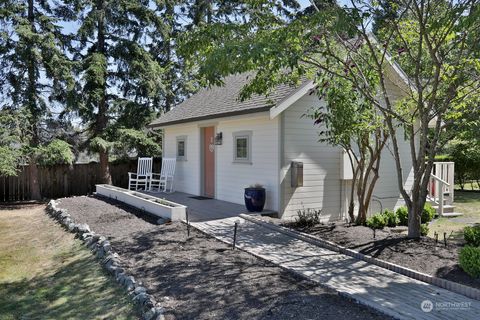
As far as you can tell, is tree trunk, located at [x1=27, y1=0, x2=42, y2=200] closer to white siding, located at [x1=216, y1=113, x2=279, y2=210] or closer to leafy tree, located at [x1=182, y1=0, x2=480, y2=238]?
white siding, located at [x1=216, y1=113, x2=279, y2=210]

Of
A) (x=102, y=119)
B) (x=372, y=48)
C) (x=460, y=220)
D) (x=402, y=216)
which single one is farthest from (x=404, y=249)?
(x=102, y=119)

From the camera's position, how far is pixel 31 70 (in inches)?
517

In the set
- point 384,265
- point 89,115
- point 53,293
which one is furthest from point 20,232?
point 384,265

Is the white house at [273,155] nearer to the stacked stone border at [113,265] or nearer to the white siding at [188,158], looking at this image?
the white siding at [188,158]

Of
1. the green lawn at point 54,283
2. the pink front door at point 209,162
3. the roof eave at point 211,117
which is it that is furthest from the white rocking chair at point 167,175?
the green lawn at point 54,283

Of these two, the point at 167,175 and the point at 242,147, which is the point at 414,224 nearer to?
the point at 242,147

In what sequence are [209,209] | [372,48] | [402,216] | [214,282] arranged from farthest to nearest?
[209,209], [402,216], [372,48], [214,282]

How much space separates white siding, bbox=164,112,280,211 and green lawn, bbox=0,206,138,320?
4.11 m

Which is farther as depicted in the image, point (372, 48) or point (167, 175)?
point (167, 175)

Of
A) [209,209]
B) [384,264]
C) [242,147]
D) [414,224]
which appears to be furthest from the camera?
[242,147]

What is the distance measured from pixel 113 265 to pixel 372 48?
4869 millimetres

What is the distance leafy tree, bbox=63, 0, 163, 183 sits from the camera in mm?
14121

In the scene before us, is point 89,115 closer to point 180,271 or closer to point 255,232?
point 255,232

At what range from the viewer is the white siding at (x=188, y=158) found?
38.6 feet
